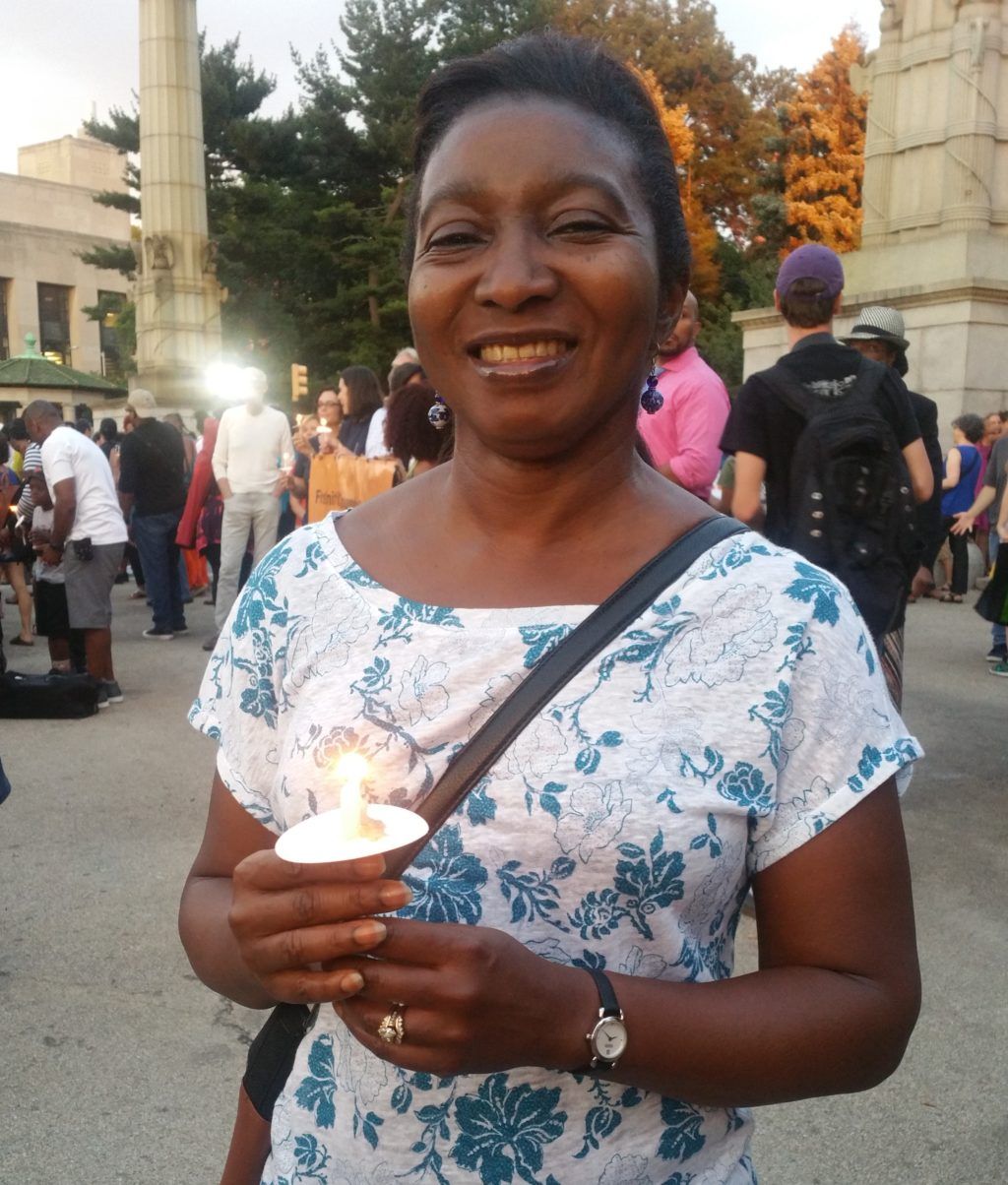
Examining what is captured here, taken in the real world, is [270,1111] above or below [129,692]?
above

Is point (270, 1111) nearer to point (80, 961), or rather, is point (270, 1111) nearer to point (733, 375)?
point (80, 961)

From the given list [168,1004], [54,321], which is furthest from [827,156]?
[54,321]

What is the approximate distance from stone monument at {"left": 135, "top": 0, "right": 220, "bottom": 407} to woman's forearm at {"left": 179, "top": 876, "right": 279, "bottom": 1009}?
25.4 meters

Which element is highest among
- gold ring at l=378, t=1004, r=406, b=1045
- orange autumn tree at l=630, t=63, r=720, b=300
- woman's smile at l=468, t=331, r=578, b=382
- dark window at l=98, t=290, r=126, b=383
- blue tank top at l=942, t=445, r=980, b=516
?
orange autumn tree at l=630, t=63, r=720, b=300

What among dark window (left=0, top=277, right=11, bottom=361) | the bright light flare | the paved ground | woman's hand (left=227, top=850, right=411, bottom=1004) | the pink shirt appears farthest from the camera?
dark window (left=0, top=277, right=11, bottom=361)

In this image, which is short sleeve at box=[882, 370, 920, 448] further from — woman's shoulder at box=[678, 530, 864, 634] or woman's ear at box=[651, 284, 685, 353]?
woman's shoulder at box=[678, 530, 864, 634]

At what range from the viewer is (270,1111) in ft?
4.80

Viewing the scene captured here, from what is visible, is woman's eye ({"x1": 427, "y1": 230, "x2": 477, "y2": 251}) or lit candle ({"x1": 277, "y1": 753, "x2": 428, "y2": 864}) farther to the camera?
woman's eye ({"x1": 427, "y1": 230, "x2": 477, "y2": 251})

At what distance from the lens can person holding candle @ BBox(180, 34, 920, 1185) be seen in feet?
4.11

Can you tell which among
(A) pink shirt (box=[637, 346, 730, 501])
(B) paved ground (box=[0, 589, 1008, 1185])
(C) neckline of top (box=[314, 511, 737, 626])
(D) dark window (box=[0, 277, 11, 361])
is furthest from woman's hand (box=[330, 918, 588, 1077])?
(D) dark window (box=[0, 277, 11, 361])

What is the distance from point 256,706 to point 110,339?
65.7m

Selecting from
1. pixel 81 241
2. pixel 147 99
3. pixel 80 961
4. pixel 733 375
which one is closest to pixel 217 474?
pixel 80 961

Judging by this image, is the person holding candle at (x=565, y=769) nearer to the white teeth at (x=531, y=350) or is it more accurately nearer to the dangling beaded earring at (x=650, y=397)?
the white teeth at (x=531, y=350)

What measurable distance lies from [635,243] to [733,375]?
28.4 metres
